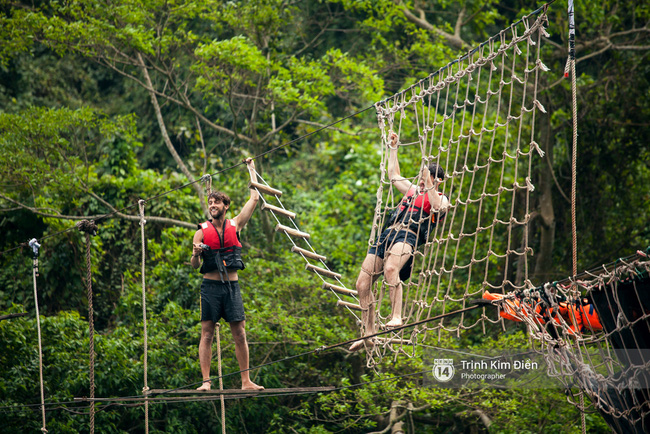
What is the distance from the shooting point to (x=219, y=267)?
18.2 feet

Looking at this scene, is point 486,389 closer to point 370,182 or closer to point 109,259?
point 370,182

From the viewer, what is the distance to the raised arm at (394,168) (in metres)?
5.78

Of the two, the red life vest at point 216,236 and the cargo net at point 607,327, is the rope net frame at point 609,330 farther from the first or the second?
the red life vest at point 216,236

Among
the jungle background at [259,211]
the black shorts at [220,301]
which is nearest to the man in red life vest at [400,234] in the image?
the black shorts at [220,301]

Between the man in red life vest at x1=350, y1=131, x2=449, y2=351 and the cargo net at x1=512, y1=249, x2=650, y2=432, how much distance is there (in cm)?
90

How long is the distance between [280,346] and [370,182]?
3070 mm

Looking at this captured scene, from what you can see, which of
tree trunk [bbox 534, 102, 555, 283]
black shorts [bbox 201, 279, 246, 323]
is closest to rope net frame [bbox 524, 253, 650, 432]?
black shorts [bbox 201, 279, 246, 323]

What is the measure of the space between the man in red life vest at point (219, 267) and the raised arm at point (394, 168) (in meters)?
0.97

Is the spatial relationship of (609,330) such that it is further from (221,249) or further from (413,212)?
(221,249)

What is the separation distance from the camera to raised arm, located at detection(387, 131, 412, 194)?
5782 millimetres

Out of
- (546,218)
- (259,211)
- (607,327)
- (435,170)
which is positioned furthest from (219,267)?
(546,218)

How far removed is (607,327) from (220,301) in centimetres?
250

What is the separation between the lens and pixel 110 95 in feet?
45.8

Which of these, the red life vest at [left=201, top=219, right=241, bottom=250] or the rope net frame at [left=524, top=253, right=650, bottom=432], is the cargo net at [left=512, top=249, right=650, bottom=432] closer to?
the rope net frame at [left=524, top=253, right=650, bottom=432]
